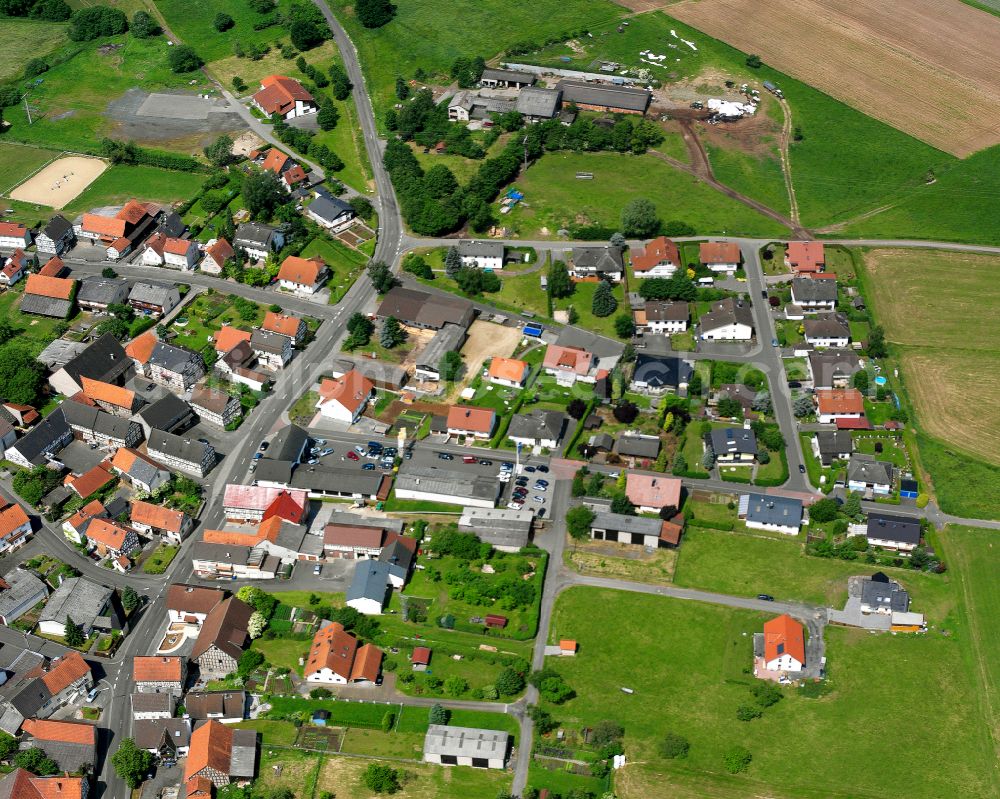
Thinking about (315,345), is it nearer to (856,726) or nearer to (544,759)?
(544,759)

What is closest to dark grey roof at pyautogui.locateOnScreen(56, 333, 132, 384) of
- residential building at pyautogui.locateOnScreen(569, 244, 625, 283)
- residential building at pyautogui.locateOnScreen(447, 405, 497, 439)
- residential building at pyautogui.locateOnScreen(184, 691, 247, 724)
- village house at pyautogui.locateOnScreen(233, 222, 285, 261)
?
village house at pyautogui.locateOnScreen(233, 222, 285, 261)

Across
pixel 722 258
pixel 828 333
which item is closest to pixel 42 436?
pixel 722 258

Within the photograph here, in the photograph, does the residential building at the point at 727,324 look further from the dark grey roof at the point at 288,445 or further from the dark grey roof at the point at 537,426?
the dark grey roof at the point at 288,445

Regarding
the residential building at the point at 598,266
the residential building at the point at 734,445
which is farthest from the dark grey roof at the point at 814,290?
the residential building at the point at 734,445

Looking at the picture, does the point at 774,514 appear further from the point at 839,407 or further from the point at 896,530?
the point at 839,407

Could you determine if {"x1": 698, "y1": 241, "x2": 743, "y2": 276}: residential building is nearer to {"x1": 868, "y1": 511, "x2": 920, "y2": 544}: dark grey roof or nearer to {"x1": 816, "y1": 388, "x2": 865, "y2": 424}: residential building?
{"x1": 816, "y1": 388, "x2": 865, "y2": 424}: residential building

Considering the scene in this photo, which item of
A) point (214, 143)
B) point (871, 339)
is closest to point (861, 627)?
point (871, 339)

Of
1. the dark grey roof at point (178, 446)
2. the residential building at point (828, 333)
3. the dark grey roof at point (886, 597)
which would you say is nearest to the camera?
the dark grey roof at point (886, 597)
